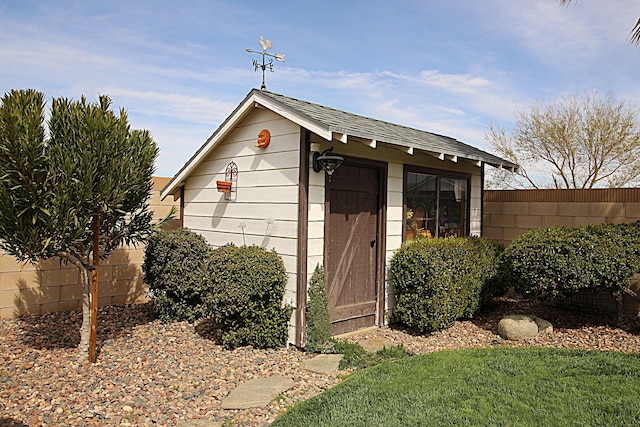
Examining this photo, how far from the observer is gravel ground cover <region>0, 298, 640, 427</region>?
3.52 m

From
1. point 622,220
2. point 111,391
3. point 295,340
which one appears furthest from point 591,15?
point 111,391

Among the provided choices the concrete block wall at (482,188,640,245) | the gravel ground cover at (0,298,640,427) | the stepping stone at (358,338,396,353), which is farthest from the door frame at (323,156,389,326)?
the concrete block wall at (482,188,640,245)

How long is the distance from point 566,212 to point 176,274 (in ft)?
19.6

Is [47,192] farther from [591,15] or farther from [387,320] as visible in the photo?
[591,15]

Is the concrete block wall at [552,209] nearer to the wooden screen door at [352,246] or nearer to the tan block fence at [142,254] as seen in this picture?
the tan block fence at [142,254]

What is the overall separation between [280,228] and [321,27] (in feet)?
17.9

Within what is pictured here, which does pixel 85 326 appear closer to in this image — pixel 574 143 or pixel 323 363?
pixel 323 363

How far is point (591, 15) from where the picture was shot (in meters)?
8.41

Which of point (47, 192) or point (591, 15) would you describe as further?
point (591, 15)

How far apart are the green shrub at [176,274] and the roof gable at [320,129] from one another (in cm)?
122

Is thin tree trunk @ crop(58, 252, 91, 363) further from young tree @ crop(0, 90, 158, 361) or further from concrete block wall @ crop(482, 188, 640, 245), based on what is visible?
concrete block wall @ crop(482, 188, 640, 245)

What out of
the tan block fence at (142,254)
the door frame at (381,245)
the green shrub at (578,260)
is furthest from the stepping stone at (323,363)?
the tan block fence at (142,254)

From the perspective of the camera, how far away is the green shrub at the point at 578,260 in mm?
5293

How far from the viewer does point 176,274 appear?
597cm
